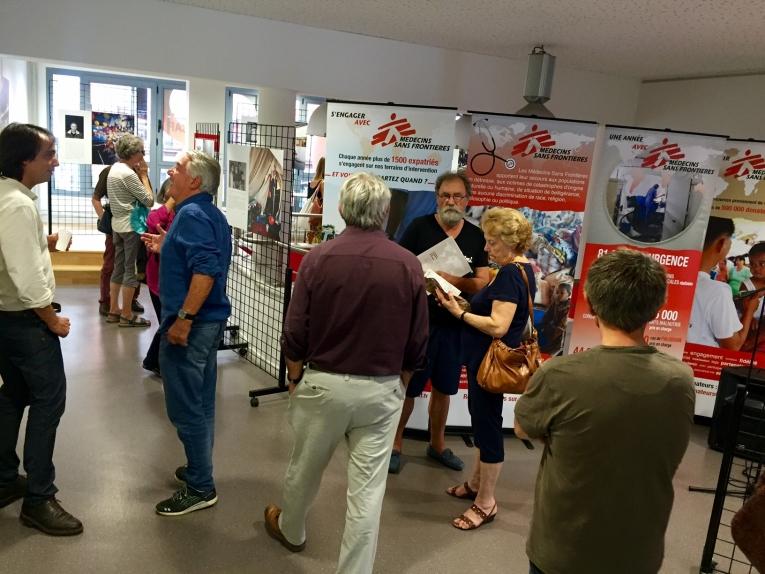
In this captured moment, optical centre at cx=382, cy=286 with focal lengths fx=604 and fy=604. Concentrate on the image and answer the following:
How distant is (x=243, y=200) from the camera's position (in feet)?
15.0

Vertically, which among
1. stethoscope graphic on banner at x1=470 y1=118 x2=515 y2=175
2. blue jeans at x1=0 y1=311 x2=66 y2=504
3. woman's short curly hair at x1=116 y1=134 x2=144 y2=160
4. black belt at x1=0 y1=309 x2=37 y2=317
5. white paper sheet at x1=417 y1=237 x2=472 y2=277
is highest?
stethoscope graphic on banner at x1=470 y1=118 x2=515 y2=175

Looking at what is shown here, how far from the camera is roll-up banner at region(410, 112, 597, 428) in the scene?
360cm

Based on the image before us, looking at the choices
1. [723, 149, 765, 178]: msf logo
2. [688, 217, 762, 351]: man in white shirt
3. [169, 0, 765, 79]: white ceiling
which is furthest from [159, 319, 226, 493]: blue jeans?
[723, 149, 765, 178]: msf logo

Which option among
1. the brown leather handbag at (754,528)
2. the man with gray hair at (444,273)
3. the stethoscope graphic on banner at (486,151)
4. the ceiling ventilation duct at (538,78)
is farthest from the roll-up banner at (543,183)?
the brown leather handbag at (754,528)

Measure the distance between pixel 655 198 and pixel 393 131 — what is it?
5.78ft

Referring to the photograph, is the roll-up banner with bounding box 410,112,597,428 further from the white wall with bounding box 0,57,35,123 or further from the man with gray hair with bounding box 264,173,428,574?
the white wall with bounding box 0,57,35,123

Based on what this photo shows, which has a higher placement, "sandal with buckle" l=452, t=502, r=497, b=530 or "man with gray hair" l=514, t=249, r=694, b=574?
"man with gray hair" l=514, t=249, r=694, b=574

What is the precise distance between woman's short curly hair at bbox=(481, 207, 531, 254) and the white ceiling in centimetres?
133

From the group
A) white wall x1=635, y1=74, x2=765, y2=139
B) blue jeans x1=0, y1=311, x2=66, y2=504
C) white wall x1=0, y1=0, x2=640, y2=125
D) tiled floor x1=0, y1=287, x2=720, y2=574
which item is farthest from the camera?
white wall x1=635, y1=74, x2=765, y2=139

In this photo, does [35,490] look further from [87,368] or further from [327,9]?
[327,9]

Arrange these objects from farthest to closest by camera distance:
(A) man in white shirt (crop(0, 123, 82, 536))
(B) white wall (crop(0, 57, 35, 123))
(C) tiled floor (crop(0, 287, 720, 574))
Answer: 1. (B) white wall (crop(0, 57, 35, 123))
2. (C) tiled floor (crop(0, 287, 720, 574))
3. (A) man in white shirt (crop(0, 123, 82, 536))

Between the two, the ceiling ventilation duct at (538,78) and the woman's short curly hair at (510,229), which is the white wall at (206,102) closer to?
the ceiling ventilation duct at (538,78)

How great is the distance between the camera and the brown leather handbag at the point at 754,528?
1.17 m

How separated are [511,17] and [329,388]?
8.73 feet
